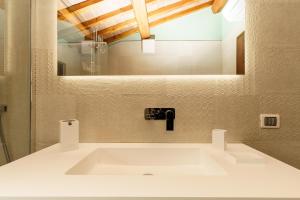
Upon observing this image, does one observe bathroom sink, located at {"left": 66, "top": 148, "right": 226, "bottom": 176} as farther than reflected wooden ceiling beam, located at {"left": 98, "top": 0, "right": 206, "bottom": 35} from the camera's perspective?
No

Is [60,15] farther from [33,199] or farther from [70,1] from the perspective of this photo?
[33,199]

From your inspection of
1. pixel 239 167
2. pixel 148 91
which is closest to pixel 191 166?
pixel 239 167

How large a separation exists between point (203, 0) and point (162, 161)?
0.90 metres

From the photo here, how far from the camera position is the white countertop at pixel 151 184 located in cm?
57

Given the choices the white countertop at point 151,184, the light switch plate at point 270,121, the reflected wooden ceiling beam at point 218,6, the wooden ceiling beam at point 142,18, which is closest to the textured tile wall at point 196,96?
the light switch plate at point 270,121

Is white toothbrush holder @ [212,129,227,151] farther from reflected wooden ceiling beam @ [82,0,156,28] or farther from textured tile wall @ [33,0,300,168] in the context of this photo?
reflected wooden ceiling beam @ [82,0,156,28]

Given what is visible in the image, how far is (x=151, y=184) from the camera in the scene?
635 millimetres

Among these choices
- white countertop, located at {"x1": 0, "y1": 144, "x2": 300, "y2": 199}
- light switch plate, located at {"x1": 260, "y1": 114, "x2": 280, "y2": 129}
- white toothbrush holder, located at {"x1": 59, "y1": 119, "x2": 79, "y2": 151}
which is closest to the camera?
white countertop, located at {"x1": 0, "y1": 144, "x2": 300, "y2": 199}

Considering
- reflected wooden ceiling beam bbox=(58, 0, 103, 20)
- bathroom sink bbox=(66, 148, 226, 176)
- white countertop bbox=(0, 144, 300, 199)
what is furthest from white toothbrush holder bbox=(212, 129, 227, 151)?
reflected wooden ceiling beam bbox=(58, 0, 103, 20)

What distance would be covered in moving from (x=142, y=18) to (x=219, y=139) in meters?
0.77

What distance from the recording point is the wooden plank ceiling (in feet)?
3.98

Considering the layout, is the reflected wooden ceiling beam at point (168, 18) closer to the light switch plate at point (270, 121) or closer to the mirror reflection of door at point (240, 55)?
the mirror reflection of door at point (240, 55)

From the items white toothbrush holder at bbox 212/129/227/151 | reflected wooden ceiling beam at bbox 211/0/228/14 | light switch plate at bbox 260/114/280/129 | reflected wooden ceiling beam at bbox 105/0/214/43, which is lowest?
white toothbrush holder at bbox 212/129/227/151

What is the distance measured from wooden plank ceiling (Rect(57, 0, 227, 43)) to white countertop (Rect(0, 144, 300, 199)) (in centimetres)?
77
